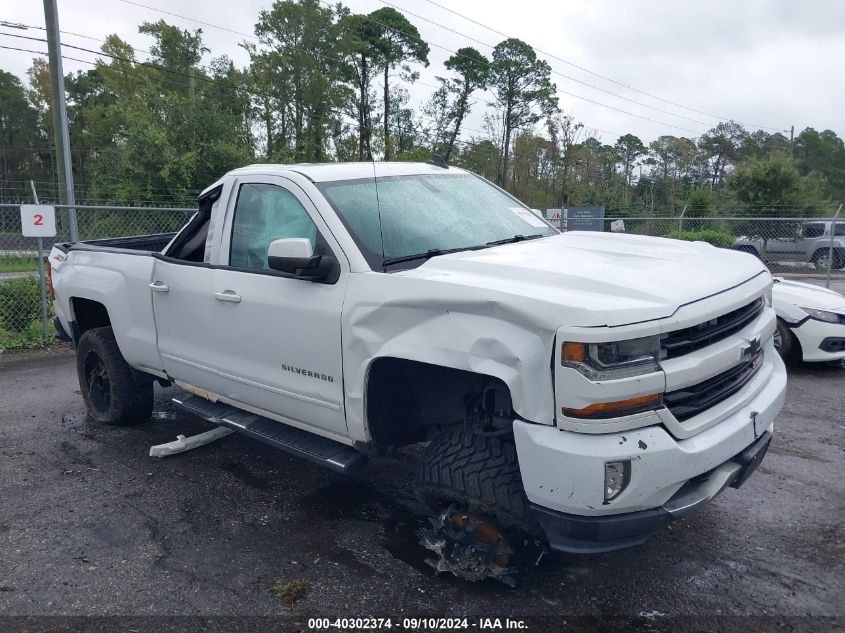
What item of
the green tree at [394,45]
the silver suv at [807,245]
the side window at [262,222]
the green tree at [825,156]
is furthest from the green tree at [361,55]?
the green tree at [825,156]

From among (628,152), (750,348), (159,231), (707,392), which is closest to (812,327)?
(750,348)

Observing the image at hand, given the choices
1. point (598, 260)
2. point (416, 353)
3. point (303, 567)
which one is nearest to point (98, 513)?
point (303, 567)

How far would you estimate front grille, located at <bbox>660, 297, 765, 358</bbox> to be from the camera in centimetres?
274

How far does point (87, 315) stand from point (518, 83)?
37.4 m

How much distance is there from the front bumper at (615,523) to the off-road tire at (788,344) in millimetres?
4942

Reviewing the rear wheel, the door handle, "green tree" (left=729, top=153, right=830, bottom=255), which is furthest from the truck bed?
"green tree" (left=729, top=153, right=830, bottom=255)

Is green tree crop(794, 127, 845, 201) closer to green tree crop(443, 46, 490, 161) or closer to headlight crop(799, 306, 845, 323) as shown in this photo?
green tree crop(443, 46, 490, 161)

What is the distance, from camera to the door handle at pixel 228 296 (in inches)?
157

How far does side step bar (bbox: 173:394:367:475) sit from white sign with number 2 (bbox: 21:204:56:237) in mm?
5255

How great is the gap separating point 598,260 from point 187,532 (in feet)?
8.80

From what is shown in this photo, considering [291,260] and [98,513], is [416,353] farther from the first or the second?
[98,513]

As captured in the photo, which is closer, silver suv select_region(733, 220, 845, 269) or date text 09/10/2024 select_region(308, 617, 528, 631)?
date text 09/10/2024 select_region(308, 617, 528, 631)

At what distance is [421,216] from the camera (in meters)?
3.85

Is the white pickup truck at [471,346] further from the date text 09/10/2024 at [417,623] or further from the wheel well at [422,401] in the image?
the date text 09/10/2024 at [417,623]
